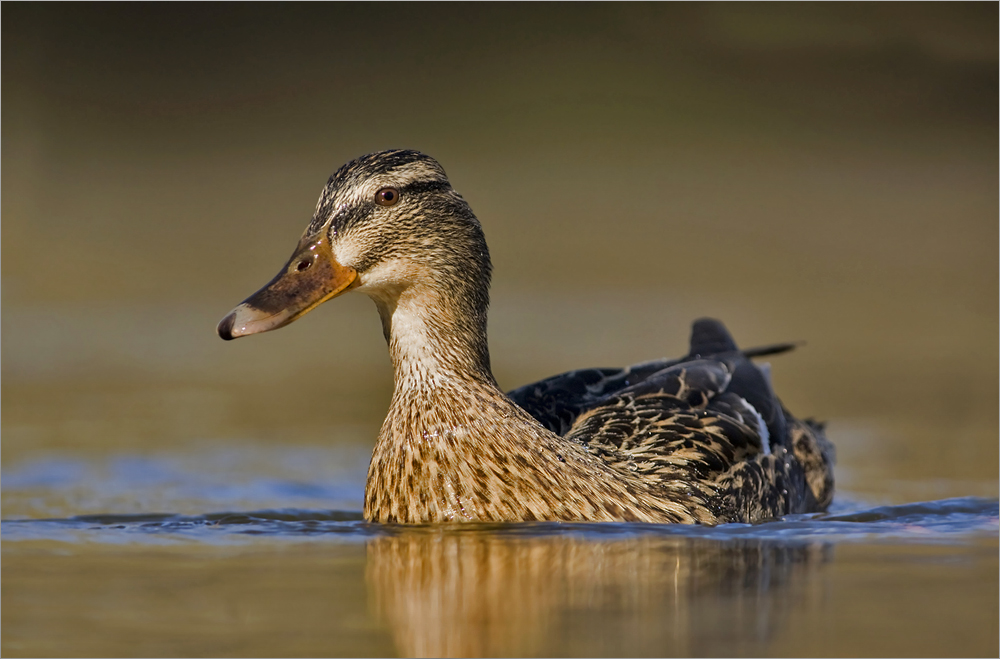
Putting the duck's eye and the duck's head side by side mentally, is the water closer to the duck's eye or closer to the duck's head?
the duck's head

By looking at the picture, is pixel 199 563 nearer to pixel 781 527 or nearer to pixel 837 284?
pixel 781 527

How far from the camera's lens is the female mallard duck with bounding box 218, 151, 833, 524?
5.92 m

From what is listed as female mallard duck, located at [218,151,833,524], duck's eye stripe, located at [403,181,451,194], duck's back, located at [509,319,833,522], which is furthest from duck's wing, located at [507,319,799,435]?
duck's eye stripe, located at [403,181,451,194]

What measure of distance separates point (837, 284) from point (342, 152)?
692 centimetres

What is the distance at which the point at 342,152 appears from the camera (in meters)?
18.7

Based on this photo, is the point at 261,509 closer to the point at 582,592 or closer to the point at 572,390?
the point at 572,390

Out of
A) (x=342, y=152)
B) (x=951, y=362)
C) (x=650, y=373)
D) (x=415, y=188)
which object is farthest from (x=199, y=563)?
(x=342, y=152)

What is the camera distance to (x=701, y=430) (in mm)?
6680

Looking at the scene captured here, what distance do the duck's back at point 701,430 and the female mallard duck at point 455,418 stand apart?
0.5 inches

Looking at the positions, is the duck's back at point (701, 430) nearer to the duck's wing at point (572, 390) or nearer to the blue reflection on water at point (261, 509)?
the duck's wing at point (572, 390)

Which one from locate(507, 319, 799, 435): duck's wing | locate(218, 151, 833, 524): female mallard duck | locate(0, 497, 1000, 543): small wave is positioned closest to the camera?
locate(0, 497, 1000, 543): small wave

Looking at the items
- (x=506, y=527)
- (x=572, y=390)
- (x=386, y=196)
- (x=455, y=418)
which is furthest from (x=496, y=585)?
(x=572, y=390)

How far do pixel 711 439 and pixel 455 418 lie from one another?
1272 millimetres

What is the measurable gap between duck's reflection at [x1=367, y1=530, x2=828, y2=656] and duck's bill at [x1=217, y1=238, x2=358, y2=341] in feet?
3.23
